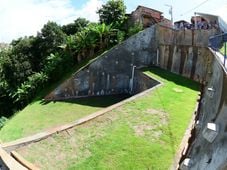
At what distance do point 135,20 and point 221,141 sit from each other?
69.0 ft

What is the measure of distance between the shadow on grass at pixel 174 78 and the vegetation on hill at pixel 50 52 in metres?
3.74

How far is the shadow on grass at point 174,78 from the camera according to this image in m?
19.1

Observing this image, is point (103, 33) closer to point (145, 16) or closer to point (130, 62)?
point (130, 62)

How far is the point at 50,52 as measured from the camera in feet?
97.3

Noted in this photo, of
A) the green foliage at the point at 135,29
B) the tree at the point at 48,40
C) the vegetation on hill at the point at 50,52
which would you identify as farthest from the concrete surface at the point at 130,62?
the tree at the point at 48,40

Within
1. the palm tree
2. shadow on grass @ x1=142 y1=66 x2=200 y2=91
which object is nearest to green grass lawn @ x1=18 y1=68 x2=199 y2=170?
shadow on grass @ x1=142 y1=66 x2=200 y2=91

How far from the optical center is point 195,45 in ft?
67.9

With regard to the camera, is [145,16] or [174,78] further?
[145,16]

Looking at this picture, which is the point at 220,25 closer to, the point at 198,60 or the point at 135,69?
the point at 198,60

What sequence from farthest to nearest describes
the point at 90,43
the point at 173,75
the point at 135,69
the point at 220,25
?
the point at 90,43 → the point at 135,69 → the point at 173,75 → the point at 220,25

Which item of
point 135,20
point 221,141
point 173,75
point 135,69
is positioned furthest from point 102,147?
point 135,20

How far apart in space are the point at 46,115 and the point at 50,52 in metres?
10.3

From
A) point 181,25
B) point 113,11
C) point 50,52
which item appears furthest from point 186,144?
point 50,52

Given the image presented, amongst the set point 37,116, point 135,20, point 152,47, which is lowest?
point 37,116
